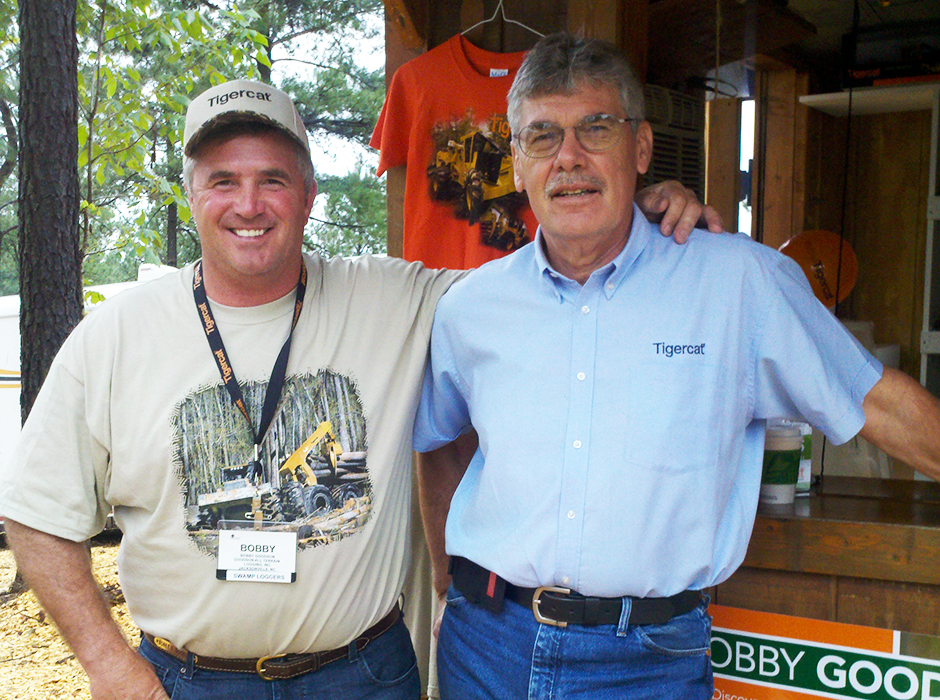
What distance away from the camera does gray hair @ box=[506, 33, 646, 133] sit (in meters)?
1.72

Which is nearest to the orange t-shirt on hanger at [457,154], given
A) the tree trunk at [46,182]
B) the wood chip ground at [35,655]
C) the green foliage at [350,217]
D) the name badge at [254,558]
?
the name badge at [254,558]

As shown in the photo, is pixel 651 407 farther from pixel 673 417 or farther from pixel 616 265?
pixel 616 265

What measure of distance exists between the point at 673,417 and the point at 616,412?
106mm

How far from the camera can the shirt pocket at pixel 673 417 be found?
1563mm

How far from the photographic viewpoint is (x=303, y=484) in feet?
5.81

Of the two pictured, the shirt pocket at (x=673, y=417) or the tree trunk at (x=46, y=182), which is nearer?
the shirt pocket at (x=673, y=417)

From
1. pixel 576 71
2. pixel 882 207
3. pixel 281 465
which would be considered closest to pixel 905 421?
pixel 576 71

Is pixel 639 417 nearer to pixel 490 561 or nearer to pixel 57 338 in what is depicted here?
pixel 490 561

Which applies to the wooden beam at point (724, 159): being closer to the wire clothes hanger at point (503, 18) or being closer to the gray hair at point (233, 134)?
the wire clothes hanger at point (503, 18)

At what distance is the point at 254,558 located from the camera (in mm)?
1737

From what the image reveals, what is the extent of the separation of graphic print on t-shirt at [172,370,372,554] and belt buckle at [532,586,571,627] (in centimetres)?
41

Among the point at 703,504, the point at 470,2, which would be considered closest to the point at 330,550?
the point at 703,504

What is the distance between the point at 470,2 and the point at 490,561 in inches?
80.2

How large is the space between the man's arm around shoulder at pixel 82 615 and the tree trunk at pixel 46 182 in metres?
2.54
